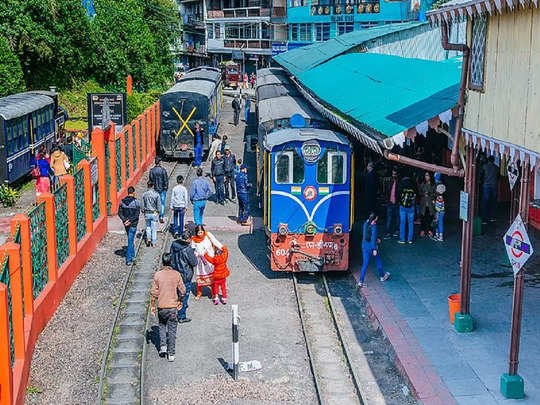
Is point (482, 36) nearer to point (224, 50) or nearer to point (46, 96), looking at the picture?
point (46, 96)

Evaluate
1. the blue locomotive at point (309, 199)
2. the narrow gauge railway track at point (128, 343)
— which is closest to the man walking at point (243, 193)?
the narrow gauge railway track at point (128, 343)

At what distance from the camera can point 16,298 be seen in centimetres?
1091

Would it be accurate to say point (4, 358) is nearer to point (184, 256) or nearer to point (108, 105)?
point (184, 256)

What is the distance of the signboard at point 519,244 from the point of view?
33.7ft

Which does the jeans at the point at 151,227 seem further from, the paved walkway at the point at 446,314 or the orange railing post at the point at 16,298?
the orange railing post at the point at 16,298

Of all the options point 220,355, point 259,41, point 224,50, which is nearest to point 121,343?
point 220,355

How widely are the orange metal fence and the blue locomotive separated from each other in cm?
407

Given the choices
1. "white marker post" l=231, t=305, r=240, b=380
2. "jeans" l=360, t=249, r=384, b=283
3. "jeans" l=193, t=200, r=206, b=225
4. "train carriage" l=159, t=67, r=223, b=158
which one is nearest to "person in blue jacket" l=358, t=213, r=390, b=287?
"jeans" l=360, t=249, r=384, b=283

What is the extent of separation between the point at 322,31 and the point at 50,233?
5461cm

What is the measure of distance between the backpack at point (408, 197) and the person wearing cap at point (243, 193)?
4092 mm

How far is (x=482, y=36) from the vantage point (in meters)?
12.1

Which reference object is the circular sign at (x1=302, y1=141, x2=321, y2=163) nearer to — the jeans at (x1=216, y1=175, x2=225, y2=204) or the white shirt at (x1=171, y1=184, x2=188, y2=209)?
the white shirt at (x1=171, y1=184, x2=188, y2=209)

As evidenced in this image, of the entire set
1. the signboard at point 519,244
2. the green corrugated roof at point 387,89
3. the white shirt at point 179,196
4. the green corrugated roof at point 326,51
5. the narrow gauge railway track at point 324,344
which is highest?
the green corrugated roof at point 326,51

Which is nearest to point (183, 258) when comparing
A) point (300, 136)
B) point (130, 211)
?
point (130, 211)
